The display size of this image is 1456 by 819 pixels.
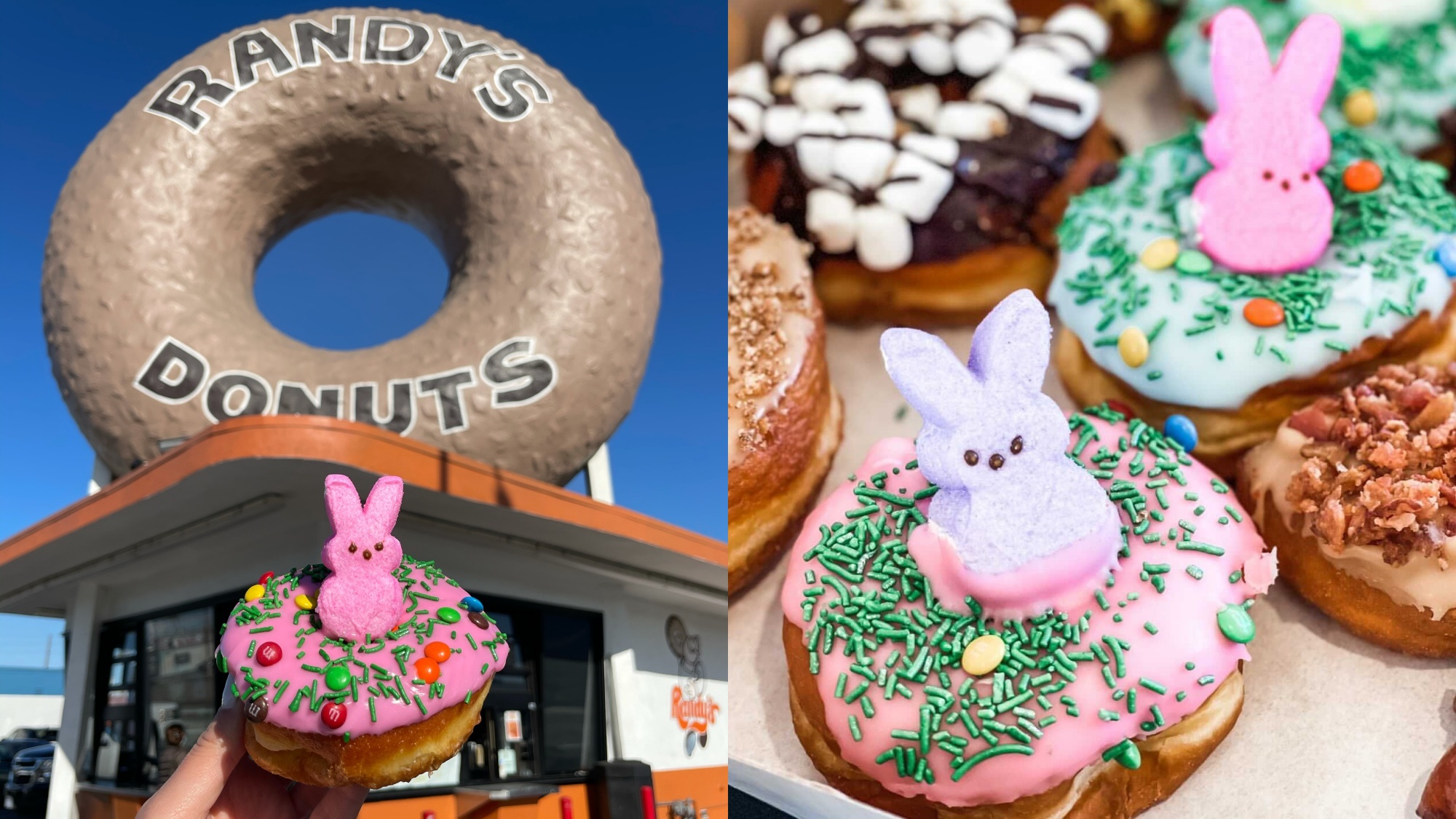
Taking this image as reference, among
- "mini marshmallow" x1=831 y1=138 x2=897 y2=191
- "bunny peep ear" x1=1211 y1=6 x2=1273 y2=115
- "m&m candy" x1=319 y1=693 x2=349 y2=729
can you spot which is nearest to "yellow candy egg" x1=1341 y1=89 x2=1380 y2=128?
"bunny peep ear" x1=1211 y1=6 x2=1273 y2=115

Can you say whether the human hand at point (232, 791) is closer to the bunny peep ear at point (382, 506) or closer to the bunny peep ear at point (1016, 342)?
the bunny peep ear at point (382, 506)

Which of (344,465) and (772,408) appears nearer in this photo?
(772,408)

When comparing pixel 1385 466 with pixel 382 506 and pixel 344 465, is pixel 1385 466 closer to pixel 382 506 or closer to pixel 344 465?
pixel 382 506

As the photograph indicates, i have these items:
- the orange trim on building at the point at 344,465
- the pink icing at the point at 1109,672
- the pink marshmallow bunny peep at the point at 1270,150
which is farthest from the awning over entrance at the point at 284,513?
the pink marshmallow bunny peep at the point at 1270,150

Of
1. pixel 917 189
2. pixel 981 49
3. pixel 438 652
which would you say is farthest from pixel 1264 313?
pixel 438 652

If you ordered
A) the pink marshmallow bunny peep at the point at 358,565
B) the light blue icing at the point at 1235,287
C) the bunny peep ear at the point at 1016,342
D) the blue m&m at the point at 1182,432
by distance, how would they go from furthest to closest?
1. the light blue icing at the point at 1235,287
2. the blue m&m at the point at 1182,432
3. the bunny peep ear at the point at 1016,342
4. the pink marshmallow bunny peep at the point at 358,565

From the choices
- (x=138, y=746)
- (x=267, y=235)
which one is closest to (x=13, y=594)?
(x=138, y=746)

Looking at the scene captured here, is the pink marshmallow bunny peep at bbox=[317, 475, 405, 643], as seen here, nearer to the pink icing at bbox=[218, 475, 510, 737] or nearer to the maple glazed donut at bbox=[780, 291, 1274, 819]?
the pink icing at bbox=[218, 475, 510, 737]
